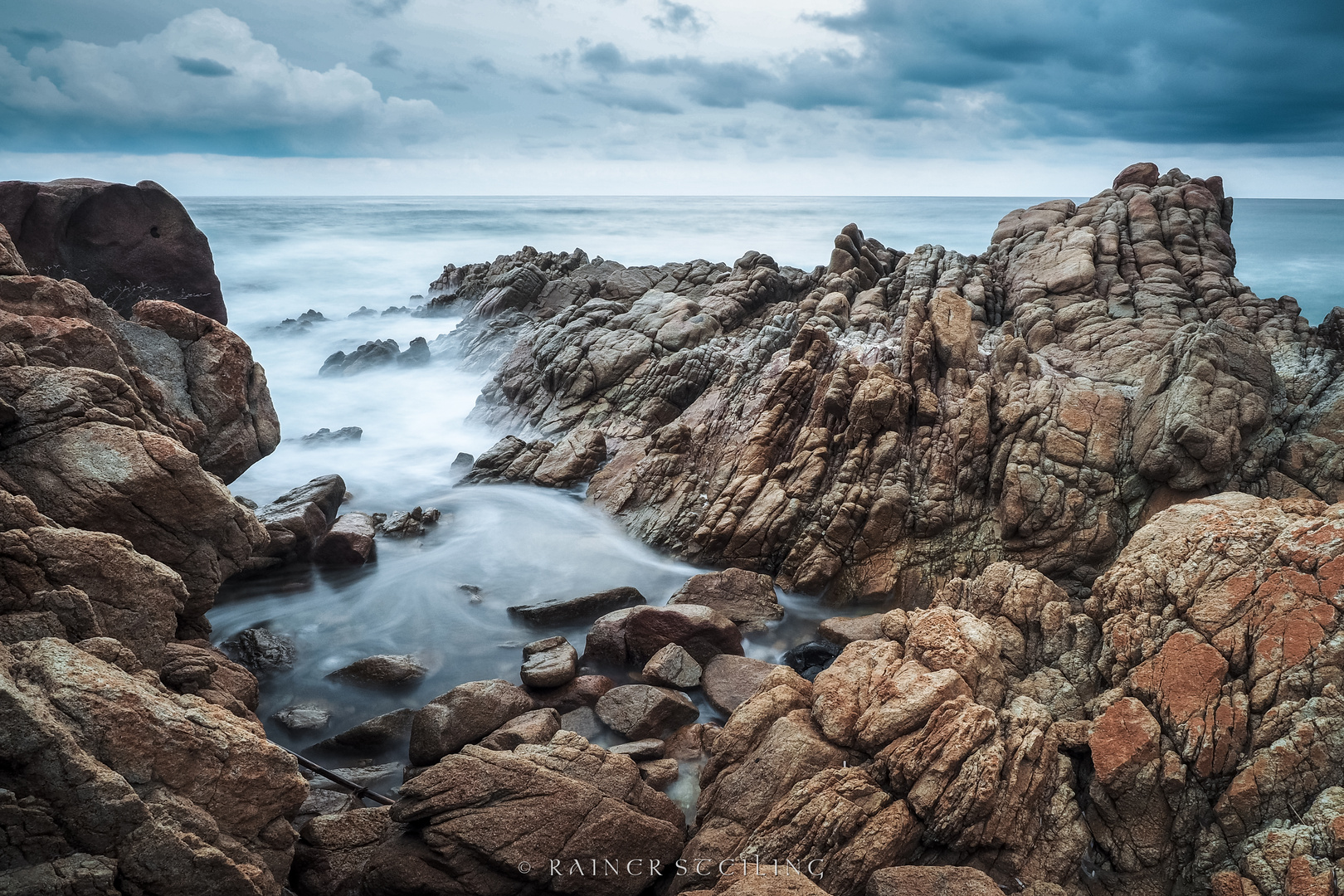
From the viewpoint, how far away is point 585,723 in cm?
1074

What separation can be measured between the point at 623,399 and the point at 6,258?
14.4 meters

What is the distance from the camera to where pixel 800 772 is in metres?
8.21

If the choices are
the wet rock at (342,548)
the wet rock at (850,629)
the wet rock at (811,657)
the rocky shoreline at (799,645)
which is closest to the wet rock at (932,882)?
the rocky shoreline at (799,645)

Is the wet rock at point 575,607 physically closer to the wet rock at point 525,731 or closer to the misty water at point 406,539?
the misty water at point 406,539

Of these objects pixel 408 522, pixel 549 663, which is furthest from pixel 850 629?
pixel 408 522

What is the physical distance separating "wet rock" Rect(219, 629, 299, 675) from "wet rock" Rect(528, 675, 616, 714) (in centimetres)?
434

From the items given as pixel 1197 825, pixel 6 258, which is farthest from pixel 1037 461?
pixel 6 258

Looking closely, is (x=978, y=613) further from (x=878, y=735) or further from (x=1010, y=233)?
(x=1010, y=233)

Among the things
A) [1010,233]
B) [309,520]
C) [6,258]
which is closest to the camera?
[6,258]

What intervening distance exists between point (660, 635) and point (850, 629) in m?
3.30

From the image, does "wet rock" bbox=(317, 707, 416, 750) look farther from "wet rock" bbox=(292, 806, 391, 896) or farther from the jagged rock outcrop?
the jagged rock outcrop

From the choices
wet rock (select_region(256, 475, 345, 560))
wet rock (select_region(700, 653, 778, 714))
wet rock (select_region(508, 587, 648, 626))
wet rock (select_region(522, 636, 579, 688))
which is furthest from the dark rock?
wet rock (select_region(700, 653, 778, 714))

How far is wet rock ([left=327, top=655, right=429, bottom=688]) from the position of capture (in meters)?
12.1

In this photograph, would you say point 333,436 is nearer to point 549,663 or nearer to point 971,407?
point 549,663
